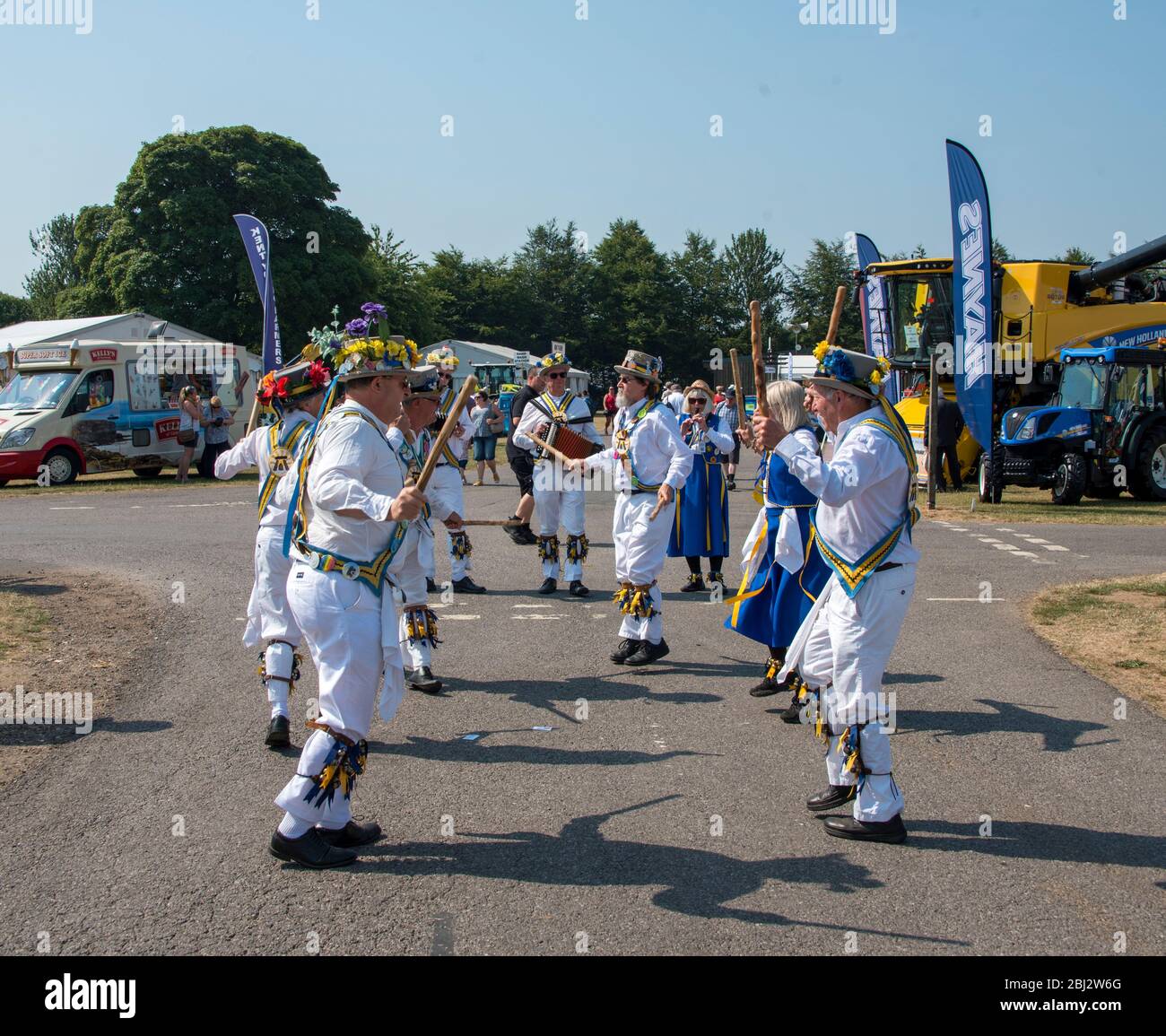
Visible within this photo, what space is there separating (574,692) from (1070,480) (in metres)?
13.6

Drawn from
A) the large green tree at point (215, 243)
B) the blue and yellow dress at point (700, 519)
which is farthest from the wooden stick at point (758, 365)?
the large green tree at point (215, 243)

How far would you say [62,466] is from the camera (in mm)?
22047

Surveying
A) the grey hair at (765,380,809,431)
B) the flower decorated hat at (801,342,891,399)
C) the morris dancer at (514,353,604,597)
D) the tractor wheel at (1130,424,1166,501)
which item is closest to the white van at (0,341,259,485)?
the morris dancer at (514,353,604,597)

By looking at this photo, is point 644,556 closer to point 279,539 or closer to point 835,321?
point 279,539

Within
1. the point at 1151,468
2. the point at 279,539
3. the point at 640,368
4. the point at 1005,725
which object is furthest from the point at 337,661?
the point at 1151,468

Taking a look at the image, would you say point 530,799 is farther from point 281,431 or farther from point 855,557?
point 281,431

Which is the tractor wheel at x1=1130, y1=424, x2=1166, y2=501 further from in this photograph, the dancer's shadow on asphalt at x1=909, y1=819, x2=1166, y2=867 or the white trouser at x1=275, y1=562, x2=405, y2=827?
the white trouser at x1=275, y1=562, x2=405, y2=827

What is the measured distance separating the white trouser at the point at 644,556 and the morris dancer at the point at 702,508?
95.2 inches

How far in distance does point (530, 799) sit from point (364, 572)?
147 cm

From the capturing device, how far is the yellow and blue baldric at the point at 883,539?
16.3 ft

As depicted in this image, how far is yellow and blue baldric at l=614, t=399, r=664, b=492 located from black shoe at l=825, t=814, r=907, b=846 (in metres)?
3.67

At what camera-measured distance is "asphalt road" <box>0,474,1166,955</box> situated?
4023mm

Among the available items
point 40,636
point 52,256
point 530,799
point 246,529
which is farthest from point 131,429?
point 52,256

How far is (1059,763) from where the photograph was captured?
5.92 meters
